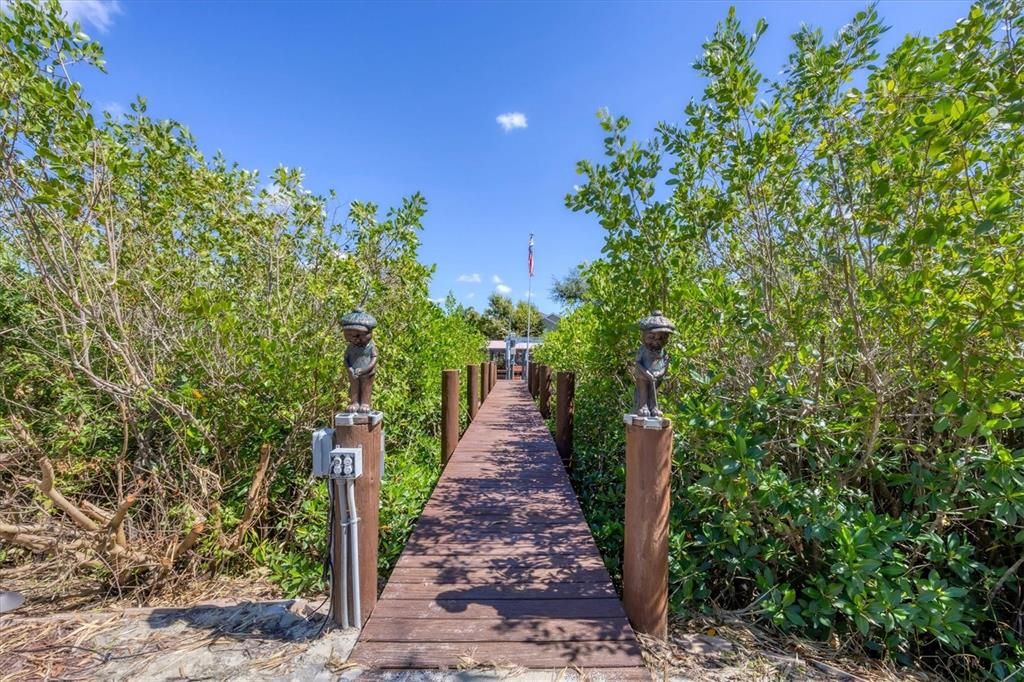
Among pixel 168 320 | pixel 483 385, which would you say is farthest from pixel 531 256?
pixel 168 320

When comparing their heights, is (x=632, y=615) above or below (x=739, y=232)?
below

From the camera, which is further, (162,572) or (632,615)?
(162,572)

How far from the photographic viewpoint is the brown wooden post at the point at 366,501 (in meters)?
2.28

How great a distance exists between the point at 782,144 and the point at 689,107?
808 mm

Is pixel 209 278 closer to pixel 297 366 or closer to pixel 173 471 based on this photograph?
pixel 297 366

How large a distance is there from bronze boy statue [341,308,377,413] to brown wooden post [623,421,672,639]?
64.1 inches

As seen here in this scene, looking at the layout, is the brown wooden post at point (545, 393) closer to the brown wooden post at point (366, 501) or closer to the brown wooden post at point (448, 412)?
the brown wooden post at point (448, 412)

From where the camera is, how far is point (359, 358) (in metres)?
2.49

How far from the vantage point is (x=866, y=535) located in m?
2.18

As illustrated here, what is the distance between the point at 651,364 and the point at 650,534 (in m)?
0.95

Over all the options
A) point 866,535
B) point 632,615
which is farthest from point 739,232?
point 632,615

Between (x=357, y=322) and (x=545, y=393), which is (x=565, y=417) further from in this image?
(x=357, y=322)

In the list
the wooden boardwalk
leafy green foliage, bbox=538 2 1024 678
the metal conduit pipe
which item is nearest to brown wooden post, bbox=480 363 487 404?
the wooden boardwalk

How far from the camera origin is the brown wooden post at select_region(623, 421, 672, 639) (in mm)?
2268
